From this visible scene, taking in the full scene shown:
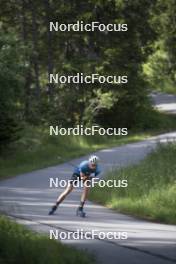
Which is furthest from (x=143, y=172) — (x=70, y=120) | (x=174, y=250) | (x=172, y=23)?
(x=172, y=23)

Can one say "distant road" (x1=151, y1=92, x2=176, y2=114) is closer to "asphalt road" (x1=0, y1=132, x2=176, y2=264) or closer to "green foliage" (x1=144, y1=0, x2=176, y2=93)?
"green foliage" (x1=144, y1=0, x2=176, y2=93)

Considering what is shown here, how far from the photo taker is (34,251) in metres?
10.2

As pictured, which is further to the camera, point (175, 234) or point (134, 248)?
point (175, 234)

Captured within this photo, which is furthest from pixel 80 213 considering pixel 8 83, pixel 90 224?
pixel 8 83

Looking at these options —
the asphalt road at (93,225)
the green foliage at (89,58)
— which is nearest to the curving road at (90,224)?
the asphalt road at (93,225)

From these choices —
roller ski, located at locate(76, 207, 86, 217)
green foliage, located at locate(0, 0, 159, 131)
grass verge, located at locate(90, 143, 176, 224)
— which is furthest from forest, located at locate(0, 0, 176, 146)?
roller ski, located at locate(76, 207, 86, 217)

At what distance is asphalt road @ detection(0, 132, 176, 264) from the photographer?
451 inches

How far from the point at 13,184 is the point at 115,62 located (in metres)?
19.4

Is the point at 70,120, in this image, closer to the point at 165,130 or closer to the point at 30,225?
the point at 165,130

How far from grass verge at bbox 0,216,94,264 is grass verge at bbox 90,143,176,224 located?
5480 millimetres

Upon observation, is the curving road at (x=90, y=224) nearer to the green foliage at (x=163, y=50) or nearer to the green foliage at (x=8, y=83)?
the green foliage at (x=8, y=83)

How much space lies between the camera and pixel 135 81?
142ft

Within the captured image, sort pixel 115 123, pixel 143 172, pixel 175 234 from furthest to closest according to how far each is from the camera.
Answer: pixel 115 123 < pixel 143 172 < pixel 175 234

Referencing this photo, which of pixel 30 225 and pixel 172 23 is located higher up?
pixel 172 23
